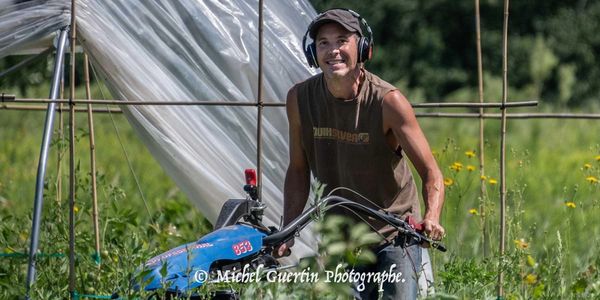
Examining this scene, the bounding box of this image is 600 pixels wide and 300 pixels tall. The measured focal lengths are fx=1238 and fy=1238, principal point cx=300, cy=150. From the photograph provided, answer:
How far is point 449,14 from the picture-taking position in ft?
60.4

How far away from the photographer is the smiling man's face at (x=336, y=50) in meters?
4.73

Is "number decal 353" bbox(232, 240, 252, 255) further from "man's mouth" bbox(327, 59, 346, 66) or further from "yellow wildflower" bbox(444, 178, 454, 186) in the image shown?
"yellow wildflower" bbox(444, 178, 454, 186)

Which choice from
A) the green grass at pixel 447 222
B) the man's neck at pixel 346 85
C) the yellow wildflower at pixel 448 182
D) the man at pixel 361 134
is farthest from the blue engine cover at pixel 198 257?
the yellow wildflower at pixel 448 182

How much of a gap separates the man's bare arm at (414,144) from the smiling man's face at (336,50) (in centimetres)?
21

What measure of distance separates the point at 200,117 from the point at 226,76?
0.25 metres

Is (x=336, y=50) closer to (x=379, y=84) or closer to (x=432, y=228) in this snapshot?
(x=379, y=84)

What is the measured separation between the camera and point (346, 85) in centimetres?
→ 475

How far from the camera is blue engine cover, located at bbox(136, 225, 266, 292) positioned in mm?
4043

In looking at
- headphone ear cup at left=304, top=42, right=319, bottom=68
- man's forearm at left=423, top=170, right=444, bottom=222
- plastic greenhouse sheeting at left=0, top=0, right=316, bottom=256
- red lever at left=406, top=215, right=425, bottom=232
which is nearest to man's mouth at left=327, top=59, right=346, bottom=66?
headphone ear cup at left=304, top=42, right=319, bottom=68

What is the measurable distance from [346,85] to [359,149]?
25 centimetres

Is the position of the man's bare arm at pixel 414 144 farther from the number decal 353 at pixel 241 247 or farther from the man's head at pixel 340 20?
the number decal 353 at pixel 241 247

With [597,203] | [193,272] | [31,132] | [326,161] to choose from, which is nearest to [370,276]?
[326,161]

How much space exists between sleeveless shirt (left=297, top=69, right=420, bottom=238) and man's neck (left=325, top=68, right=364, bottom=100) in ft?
0.08

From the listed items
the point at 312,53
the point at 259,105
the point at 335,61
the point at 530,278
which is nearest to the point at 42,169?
the point at 259,105
